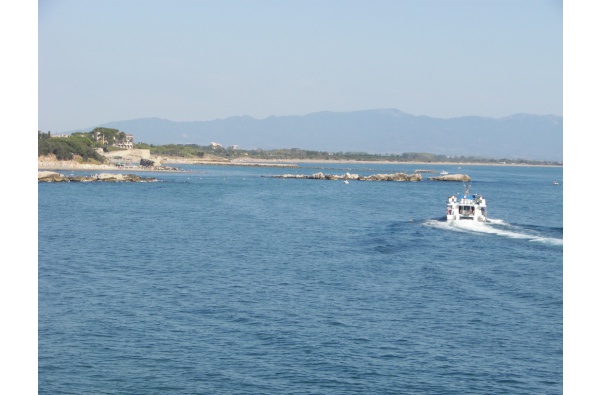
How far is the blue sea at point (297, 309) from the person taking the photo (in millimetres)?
17141

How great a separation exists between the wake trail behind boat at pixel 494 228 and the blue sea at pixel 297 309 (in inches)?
9.7

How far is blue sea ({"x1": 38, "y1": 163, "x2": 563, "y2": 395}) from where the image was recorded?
17141 mm

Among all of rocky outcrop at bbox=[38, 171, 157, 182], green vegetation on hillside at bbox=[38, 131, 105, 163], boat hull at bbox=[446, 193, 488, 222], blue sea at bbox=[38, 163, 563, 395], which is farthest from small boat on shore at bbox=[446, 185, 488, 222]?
green vegetation on hillside at bbox=[38, 131, 105, 163]

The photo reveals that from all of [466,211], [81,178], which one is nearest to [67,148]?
[81,178]

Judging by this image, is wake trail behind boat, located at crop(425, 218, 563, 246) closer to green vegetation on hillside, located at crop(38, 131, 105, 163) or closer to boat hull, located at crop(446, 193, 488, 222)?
boat hull, located at crop(446, 193, 488, 222)

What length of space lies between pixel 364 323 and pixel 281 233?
21575mm

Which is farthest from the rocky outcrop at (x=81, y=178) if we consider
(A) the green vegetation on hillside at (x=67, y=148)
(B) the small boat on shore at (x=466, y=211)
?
(B) the small boat on shore at (x=466, y=211)

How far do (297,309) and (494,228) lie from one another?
2675 centimetres

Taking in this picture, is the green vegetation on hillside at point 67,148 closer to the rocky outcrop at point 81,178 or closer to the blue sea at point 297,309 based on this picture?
the rocky outcrop at point 81,178

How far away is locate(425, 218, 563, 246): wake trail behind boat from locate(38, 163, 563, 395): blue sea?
0.25 m

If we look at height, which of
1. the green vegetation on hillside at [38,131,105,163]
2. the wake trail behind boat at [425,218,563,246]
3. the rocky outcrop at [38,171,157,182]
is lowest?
the wake trail behind boat at [425,218,563,246]

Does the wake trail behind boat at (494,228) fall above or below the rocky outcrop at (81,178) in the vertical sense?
below

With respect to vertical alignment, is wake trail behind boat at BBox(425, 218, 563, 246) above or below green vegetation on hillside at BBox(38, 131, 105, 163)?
below
